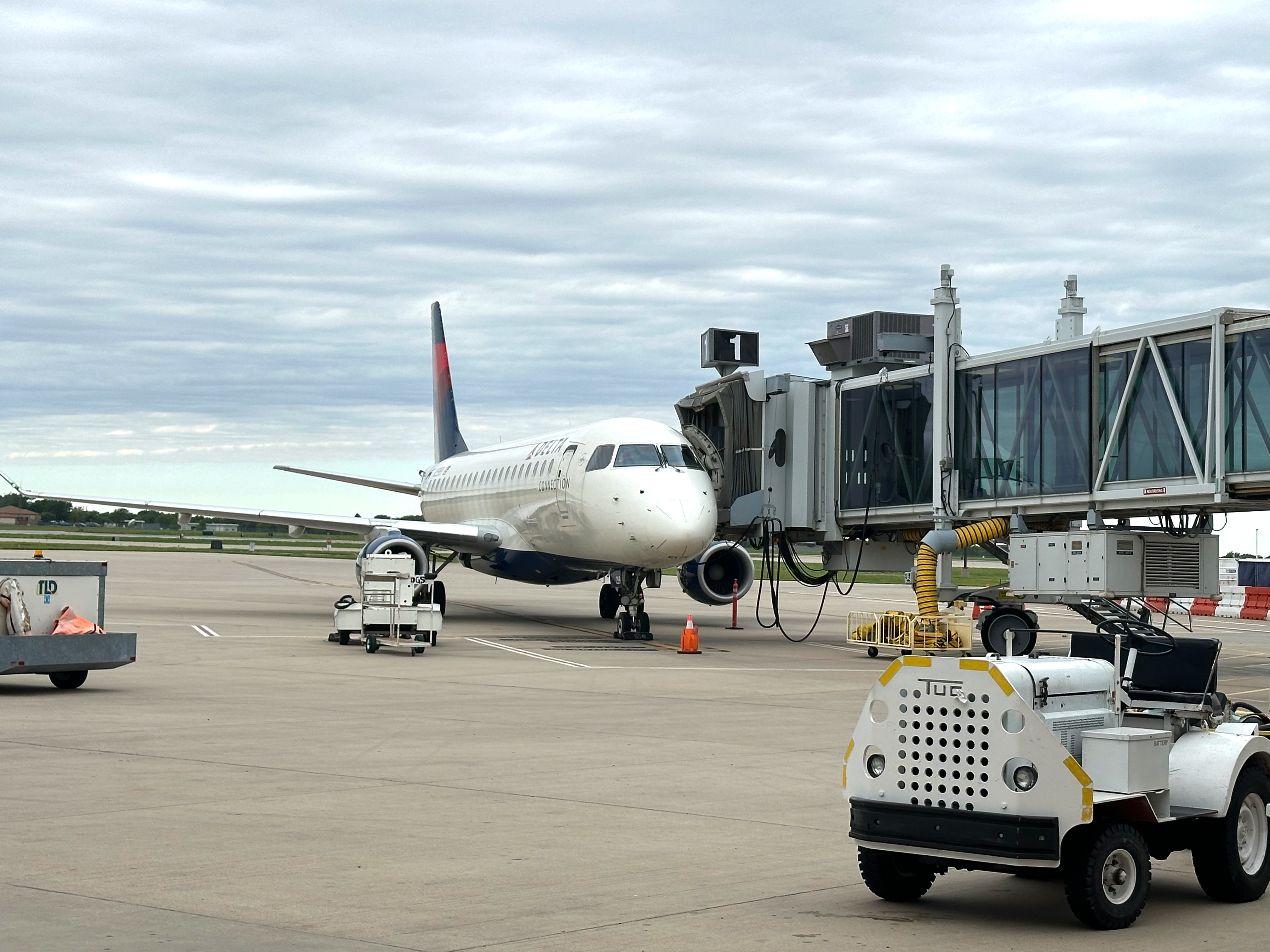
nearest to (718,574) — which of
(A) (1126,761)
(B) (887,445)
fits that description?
(B) (887,445)

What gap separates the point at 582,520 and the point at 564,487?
46.0 inches

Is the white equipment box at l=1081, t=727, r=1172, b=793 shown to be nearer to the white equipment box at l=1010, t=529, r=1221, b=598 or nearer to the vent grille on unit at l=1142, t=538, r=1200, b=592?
the white equipment box at l=1010, t=529, r=1221, b=598

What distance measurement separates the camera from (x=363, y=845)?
29.6 feet

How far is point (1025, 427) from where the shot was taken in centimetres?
2608

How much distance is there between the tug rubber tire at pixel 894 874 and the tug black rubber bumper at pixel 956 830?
210 mm

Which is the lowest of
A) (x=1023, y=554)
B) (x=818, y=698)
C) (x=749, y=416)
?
(x=818, y=698)

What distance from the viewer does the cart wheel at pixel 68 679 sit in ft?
61.1

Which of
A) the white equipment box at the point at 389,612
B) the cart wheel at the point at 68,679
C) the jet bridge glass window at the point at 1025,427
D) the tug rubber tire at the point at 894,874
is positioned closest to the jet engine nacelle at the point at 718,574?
the jet bridge glass window at the point at 1025,427

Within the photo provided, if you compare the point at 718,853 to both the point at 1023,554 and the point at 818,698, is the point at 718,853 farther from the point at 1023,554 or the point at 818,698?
the point at 1023,554

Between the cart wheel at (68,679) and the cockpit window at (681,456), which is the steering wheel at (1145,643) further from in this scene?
the cockpit window at (681,456)

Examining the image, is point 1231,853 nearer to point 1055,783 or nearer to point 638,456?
point 1055,783

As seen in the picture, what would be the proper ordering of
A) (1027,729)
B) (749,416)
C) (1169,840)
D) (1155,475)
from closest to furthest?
(1027,729), (1169,840), (1155,475), (749,416)

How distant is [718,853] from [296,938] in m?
3.11

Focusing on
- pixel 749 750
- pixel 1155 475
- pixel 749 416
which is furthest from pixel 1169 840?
pixel 749 416
